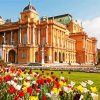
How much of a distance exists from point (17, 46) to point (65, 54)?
17921 mm

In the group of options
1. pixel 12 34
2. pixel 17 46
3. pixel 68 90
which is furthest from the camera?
pixel 12 34

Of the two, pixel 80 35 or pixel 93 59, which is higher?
pixel 80 35

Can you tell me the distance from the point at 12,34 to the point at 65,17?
35.0 m

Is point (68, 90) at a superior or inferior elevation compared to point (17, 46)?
inferior

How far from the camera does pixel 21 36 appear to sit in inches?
2849

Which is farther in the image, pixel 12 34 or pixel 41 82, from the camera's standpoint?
pixel 12 34

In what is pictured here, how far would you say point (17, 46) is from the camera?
70.9 meters

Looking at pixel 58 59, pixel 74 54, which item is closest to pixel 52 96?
pixel 58 59

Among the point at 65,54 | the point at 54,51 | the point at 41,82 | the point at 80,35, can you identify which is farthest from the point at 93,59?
the point at 41,82

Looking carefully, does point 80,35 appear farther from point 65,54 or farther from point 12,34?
point 12,34

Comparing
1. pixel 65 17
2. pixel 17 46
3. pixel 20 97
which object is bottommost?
pixel 20 97

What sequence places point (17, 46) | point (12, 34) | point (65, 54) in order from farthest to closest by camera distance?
point (65, 54) → point (12, 34) → point (17, 46)

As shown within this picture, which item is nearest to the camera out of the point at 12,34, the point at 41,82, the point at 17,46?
the point at 41,82

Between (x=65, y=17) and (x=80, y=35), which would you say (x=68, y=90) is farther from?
(x=65, y=17)
